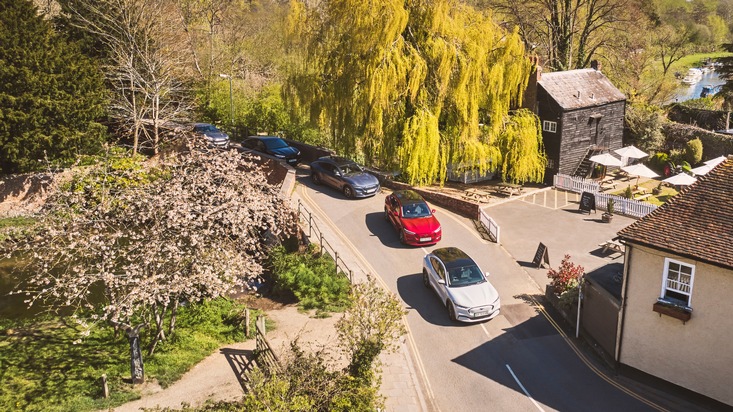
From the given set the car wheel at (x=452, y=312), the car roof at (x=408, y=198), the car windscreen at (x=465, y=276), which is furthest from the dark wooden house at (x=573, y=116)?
the car wheel at (x=452, y=312)

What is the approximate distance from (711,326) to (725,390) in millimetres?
1778

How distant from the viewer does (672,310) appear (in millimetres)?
16375

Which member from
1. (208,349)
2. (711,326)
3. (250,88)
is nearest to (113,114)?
(250,88)

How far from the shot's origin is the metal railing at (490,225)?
89.8 feet

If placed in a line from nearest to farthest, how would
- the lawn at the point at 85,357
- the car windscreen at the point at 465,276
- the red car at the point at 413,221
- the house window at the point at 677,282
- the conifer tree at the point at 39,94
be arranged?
the house window at the point at 677,282, the lawn at the point at 85,357, the car windscreen at the point at 465,276, the red car at the point at 413,221, the conifer tree at the point at 39,94

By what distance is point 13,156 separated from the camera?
32.2 meters

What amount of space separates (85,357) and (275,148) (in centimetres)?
2009

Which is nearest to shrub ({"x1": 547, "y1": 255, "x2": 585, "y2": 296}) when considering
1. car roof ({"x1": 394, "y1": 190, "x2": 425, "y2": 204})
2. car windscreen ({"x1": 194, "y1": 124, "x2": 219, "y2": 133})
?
car roof ({"x1": 394, "y1": 190, "x2": 425, "y2": 204})

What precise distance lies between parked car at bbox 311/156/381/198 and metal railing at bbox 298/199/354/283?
112 inches

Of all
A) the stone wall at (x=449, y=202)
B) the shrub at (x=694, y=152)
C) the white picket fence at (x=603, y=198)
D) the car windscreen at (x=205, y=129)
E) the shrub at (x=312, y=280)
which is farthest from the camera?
the car windscreen at (x=205, y=129)

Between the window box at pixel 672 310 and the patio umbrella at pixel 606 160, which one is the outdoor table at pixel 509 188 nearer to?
the patio umbrella at pixel 606 160

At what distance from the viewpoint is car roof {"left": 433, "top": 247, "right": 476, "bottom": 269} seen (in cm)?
2169

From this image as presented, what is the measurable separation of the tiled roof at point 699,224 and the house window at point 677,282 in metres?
0.59

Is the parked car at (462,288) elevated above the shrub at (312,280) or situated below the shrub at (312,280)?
above
